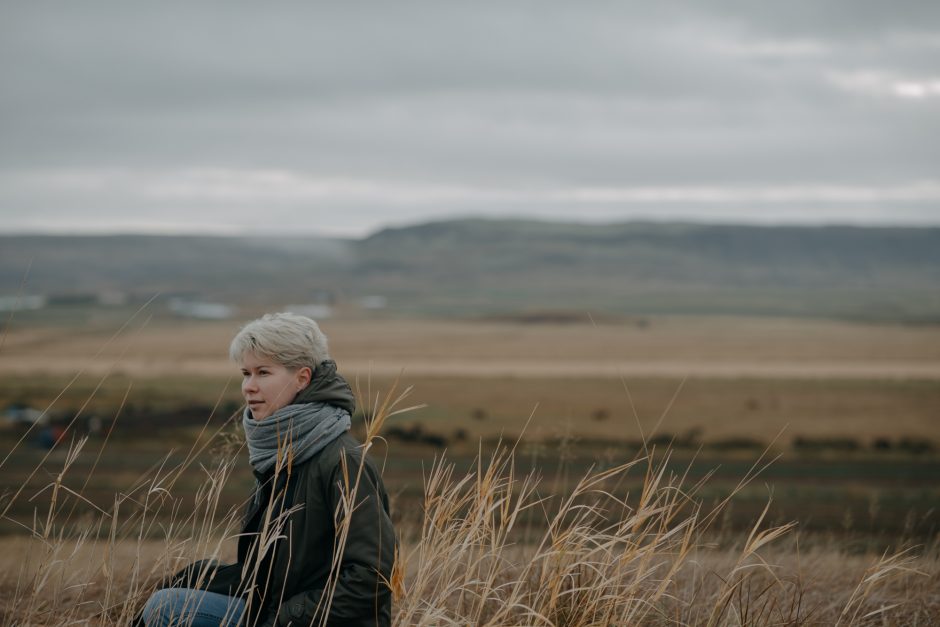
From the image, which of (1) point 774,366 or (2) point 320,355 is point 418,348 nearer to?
(1) point 774,366

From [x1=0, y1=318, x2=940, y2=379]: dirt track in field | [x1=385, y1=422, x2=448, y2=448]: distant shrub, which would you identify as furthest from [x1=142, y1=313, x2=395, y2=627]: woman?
[x1=0, y1=318, x2=940, y2=379]: dirt track in field

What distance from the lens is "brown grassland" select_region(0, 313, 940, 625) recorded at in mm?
3133

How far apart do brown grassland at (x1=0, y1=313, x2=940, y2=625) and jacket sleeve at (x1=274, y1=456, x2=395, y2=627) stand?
66mm

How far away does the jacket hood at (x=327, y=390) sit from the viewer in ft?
9.12

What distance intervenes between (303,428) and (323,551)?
1.30 ft

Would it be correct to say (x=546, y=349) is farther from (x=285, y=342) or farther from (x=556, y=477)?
(x=285, y=342)

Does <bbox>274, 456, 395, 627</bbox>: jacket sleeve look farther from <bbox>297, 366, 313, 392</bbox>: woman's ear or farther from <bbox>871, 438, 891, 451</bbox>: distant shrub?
<bbox>871, 438, 891, 451</bbox>: distant shrub

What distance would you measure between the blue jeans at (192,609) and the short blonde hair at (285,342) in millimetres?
802

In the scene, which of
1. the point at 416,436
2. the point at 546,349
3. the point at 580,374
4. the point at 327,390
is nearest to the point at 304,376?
the point at 327,390

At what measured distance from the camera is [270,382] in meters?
2.81

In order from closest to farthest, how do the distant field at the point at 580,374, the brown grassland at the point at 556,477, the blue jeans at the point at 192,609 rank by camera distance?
the blue jeans at the point at 192,609, the brown grassland at the point at 556,477, the distant field at the point at 580,374

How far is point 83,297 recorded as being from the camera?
489ft

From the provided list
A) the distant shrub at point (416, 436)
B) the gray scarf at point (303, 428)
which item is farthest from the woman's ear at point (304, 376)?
the distant shrub at point (416, 436)

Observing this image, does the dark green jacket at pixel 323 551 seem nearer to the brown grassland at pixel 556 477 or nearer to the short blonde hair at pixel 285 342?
the brown grassland at pixel 556 477
